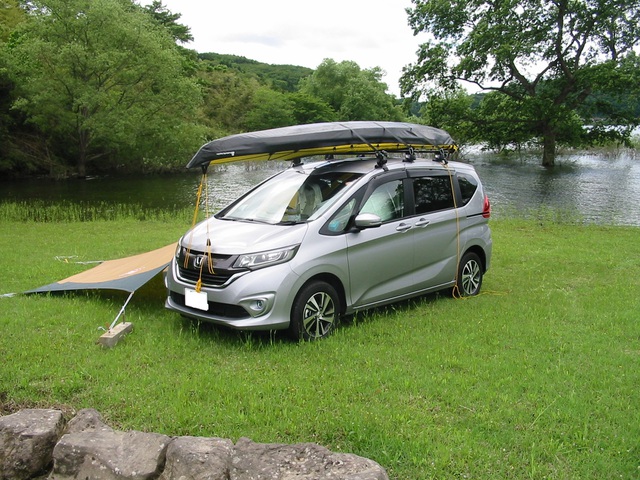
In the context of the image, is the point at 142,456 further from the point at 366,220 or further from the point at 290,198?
the point at 290,198

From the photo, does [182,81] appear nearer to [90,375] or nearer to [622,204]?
[622,204]

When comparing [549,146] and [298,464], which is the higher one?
[549,146]

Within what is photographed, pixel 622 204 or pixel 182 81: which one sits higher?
pixel 182 81

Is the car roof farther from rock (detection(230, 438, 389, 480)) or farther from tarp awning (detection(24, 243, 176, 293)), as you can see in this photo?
rock (detection(230, 438, 389, 480))

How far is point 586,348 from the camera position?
5.67 meters

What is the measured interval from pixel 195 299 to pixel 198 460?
2595mm

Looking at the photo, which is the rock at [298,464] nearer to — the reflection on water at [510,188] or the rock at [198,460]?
the rock at [198,460]

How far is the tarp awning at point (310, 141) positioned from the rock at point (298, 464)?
11.0 ft

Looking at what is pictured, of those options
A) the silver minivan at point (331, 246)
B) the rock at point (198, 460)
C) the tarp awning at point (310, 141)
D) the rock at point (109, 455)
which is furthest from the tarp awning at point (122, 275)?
the rock at point (198, 460)

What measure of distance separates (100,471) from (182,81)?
36.6 meters

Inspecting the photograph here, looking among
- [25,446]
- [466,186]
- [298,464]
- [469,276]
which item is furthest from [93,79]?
[298,464]

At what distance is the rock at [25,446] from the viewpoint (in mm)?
3695

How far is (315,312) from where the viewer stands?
19.3ft

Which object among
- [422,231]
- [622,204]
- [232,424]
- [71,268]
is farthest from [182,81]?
[232,424]
